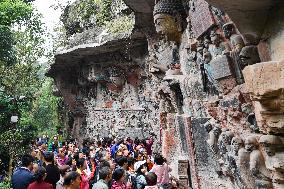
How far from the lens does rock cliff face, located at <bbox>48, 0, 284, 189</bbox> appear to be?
267 cm

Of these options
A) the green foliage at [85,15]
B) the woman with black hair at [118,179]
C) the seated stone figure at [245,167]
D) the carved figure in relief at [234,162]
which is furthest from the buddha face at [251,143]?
the green foliage at [85,15]

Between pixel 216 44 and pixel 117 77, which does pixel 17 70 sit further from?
pixel 216 44

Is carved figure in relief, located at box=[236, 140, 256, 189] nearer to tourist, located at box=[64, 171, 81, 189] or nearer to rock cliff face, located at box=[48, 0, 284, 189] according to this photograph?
rock cliff face, located at box=[48, 0, 284, 189]

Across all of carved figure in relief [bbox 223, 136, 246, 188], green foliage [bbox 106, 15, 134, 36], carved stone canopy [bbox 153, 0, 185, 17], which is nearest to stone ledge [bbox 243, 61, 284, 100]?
carved figure in relief [bbox 223, 136, 246, 188]

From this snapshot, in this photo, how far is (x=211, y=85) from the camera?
470cm

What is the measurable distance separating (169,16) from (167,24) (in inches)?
6.0

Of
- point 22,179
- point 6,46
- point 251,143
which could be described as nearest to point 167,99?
point 22,179

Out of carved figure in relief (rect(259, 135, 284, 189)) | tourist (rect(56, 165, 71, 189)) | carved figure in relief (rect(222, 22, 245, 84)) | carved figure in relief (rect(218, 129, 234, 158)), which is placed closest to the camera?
carved figure in relief (rect(259, 135, 284, 189))

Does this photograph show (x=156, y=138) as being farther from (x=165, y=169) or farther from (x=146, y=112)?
(x=165, y=169)

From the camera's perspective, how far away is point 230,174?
438cm

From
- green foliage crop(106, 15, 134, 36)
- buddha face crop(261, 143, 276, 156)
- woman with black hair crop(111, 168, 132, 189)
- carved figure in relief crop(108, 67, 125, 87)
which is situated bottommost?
woman with black hair crop(111, 168, 132, 189)

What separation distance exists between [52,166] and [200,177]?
8.70 feet

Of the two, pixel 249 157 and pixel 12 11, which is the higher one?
pixel 12 11

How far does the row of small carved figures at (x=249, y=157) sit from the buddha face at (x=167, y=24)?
2.13 m
